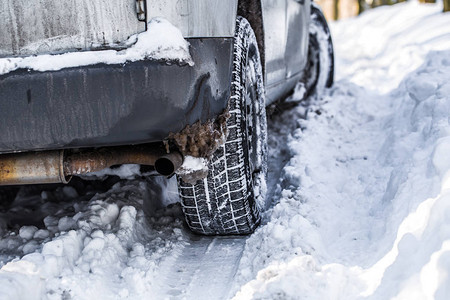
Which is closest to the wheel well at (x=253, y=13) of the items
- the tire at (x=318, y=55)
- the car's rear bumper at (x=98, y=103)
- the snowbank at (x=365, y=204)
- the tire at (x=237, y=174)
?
the tire at (x=237, y=174)

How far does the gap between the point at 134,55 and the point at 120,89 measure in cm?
13

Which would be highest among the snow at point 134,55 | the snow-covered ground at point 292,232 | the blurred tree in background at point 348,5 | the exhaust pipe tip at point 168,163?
the snow at point 134,55

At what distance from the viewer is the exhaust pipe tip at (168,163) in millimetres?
2369

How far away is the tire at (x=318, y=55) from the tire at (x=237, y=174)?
2.61m

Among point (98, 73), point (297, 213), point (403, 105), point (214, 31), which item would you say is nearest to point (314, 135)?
point (403, 105)

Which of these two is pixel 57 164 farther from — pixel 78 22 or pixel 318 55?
pixel 318 55

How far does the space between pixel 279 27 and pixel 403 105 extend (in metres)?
1.36

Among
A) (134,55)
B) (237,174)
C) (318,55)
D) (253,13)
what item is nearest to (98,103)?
(134,55)

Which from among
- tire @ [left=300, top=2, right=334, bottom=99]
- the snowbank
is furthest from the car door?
tire @ [left=300, top=2, right=334, bottom=99]

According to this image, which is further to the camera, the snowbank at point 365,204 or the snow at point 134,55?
the snowbank at point 365,204

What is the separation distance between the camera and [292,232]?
268 cm

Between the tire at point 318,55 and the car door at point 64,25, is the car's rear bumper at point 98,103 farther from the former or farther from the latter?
the tire at point 318,55

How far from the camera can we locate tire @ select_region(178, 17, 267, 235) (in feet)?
8.98

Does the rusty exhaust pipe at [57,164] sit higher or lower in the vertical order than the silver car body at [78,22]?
lower
